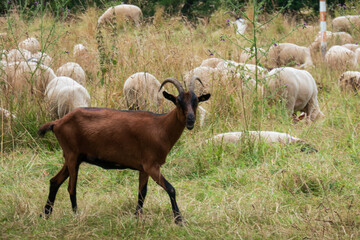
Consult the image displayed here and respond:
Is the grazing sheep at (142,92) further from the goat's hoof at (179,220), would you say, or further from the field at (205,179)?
the goat's hoof at (179,220)

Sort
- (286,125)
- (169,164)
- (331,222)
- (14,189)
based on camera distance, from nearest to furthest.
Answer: (331,222), (14,189), (169,164), (286,125)

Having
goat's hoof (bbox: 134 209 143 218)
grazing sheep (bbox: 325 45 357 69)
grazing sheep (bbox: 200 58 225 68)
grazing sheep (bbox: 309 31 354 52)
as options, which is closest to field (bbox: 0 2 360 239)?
goat's hoof (bbox: 134 209 143 218)

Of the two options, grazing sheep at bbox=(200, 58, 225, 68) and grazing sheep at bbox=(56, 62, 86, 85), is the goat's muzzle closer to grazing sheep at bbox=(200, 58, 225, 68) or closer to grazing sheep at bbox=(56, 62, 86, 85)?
grazing sheep at bbox=(56, 62, 86, 85)

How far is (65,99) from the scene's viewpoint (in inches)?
263

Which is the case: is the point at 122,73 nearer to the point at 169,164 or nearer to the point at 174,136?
the point at 169,164

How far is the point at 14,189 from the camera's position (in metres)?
5.00

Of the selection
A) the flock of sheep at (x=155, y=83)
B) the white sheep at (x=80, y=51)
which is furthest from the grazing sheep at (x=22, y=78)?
the white sheep at (x=80, y=51)

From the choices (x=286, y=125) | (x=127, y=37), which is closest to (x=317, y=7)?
(x=127, y=37)

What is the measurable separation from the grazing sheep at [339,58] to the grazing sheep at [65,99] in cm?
572

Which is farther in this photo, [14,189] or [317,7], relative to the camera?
[317,7]

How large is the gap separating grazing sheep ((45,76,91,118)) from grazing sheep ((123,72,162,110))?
559mm

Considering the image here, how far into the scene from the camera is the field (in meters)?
3.98

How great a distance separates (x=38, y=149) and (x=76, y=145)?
7.69ft

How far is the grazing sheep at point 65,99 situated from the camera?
6.66 m
